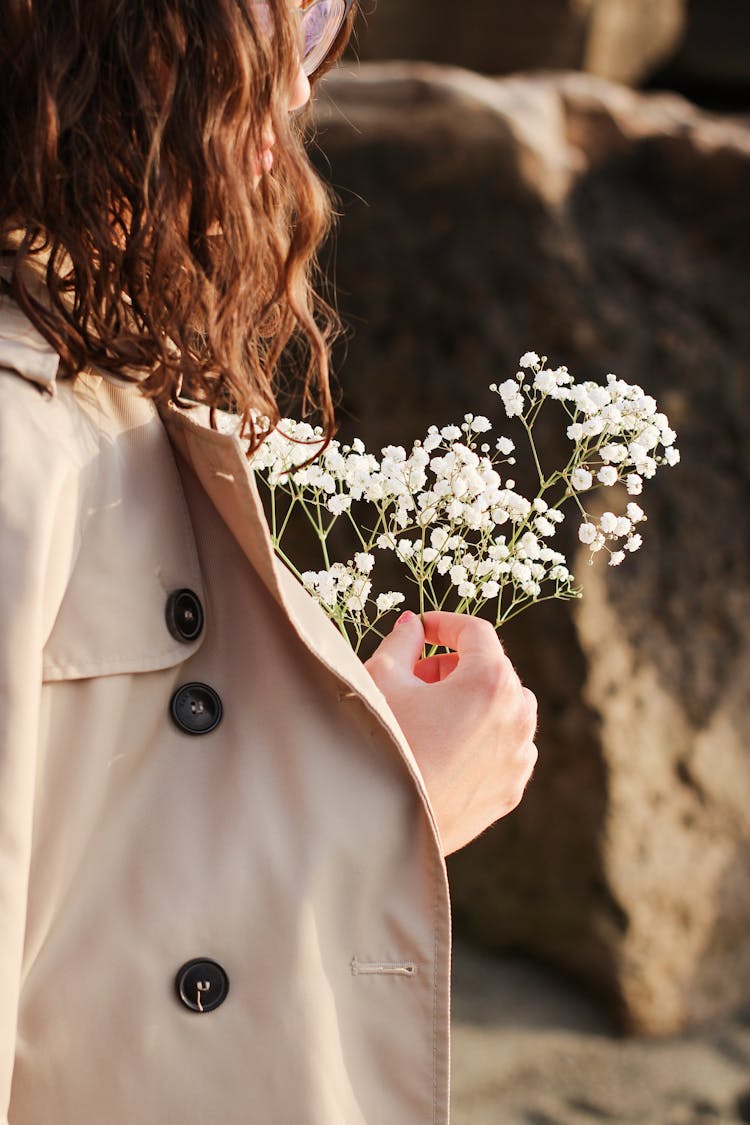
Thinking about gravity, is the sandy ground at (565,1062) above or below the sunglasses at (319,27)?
below

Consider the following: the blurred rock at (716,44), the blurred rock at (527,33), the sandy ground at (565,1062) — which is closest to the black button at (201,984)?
the sandy ground at (565,1062)

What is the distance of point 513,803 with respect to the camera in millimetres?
1153

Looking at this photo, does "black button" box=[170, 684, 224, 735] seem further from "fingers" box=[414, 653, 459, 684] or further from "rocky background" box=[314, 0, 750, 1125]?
"rocky background" box=[314, 0, 750, 1125]

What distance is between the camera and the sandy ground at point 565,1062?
10.5 feet

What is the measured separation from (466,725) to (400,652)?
113 millimetres

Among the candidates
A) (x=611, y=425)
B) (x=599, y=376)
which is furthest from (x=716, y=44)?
(x=611, y=425)

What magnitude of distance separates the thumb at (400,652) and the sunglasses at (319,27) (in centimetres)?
51

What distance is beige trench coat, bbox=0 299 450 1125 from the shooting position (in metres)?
0.83

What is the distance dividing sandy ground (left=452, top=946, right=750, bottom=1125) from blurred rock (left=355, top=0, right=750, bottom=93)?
2.74 meters

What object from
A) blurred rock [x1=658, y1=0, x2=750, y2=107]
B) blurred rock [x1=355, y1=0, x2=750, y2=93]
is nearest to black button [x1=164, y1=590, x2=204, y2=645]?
blurred rock [x1=355, y1=0, x2=750, y2=93]

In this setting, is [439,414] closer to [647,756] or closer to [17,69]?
[647,756]

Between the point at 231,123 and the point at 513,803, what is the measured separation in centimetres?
62

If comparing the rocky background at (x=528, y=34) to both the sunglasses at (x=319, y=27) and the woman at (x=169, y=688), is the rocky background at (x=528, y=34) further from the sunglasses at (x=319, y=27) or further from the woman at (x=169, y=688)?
the woman at (x=169, y=688)

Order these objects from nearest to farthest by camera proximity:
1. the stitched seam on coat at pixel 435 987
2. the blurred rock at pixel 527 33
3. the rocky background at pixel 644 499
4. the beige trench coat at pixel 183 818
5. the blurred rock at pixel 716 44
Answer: the beige trench coat at pixel 183 818 → the stitched seam on coat at pixel 435 987 → the rocky background at pixel 644 499 → the blurred rock at pixel 527 33 → the blurred rock at pixel 716 44
